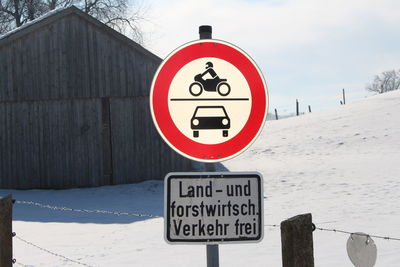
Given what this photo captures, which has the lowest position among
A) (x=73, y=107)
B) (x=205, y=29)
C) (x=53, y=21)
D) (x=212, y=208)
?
(x=212, y=208)

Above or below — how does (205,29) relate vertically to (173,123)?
above

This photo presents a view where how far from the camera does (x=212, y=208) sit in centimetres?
285

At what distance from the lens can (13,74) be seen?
18391 mm

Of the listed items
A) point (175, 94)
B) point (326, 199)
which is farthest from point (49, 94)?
point (175, 94)

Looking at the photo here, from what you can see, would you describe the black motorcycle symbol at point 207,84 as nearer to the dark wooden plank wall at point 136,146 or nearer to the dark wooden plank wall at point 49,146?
the dark wooden plank wall at point 136,146

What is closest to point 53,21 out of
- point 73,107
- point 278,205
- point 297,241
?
point 73,107

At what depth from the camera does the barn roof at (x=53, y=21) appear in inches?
712

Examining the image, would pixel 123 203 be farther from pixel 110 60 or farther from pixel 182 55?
pixel 182 55

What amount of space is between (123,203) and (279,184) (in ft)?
17.5

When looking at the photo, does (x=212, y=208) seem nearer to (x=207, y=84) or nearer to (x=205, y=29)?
(x=207, y=84)

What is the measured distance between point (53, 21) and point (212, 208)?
55.0ft

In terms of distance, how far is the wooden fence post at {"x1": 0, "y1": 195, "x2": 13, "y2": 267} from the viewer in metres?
5.04

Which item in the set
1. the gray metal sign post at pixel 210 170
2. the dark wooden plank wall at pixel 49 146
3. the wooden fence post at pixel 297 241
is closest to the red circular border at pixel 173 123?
the gray metal sign post at pixel 210 170

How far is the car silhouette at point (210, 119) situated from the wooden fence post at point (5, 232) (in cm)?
292
